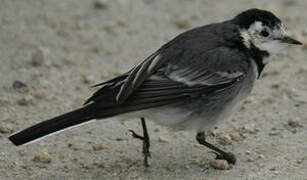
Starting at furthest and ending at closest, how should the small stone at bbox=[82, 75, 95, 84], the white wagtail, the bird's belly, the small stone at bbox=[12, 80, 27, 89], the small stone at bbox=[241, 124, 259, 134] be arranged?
the small stone at bbox=[82, 75, 95, 84] < the small stone at bbox=[12, 80, 27, 89] < the small stone at bbox=[241, 124, 259, 134] < the bird's belly < the white wagtail

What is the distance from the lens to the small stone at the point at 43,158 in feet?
21.0

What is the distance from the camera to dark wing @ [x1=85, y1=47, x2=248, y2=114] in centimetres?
605

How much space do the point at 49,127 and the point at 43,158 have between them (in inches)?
24.1

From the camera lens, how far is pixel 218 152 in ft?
21.5

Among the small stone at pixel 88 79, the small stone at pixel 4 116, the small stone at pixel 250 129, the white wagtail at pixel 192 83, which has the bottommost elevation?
the small stone at pixel 250 129

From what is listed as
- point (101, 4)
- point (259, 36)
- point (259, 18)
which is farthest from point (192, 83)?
point (101, 4)

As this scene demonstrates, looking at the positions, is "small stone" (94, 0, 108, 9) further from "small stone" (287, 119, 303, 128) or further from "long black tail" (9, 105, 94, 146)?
"long black tail" (9, 105, 94, 146)

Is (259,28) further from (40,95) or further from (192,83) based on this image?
(40,95)

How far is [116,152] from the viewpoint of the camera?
6.80 metres

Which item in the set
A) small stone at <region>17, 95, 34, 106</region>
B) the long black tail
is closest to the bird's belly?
the long black tail

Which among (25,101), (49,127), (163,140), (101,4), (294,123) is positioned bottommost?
(163,140)

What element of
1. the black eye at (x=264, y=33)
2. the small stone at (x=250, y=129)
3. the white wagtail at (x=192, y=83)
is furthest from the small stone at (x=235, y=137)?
the black eye at (x=264, y=33)

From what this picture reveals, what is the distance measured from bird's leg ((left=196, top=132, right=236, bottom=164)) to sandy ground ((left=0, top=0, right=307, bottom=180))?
11cm

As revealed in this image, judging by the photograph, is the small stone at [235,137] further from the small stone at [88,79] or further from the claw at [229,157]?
the small stone at [88,79]
